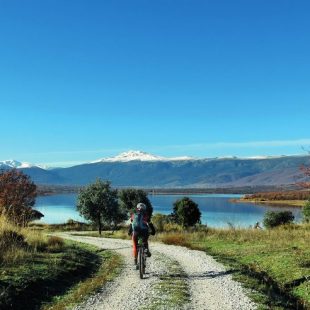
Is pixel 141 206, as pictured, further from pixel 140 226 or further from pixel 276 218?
pixel 276 218

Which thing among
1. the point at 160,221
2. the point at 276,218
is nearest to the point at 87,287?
the point at 160,221

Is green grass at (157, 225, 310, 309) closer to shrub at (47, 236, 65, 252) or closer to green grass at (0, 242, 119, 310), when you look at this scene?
green grass at (0, 242, 119, 310)

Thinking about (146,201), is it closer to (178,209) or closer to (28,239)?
(178,209)

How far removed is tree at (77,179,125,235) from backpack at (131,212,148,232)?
3660cm

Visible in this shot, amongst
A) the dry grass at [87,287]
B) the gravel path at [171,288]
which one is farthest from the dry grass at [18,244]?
the gravel path at [171,288]

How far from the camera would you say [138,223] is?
19.5 meters

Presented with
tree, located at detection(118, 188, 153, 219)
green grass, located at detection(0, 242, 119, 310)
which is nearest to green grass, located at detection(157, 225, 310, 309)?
green grass, located at detection(0, 242, 119, 310)

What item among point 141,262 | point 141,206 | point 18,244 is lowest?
point 141,262

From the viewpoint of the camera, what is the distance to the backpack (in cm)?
1940

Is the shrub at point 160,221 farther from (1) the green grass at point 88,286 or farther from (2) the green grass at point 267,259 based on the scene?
(1) the green grass at point 88,286

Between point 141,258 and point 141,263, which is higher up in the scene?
point 141,258

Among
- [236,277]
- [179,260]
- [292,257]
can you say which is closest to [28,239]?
[179,260]

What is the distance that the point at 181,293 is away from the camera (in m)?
15.6

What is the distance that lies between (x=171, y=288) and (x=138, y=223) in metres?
3.65
